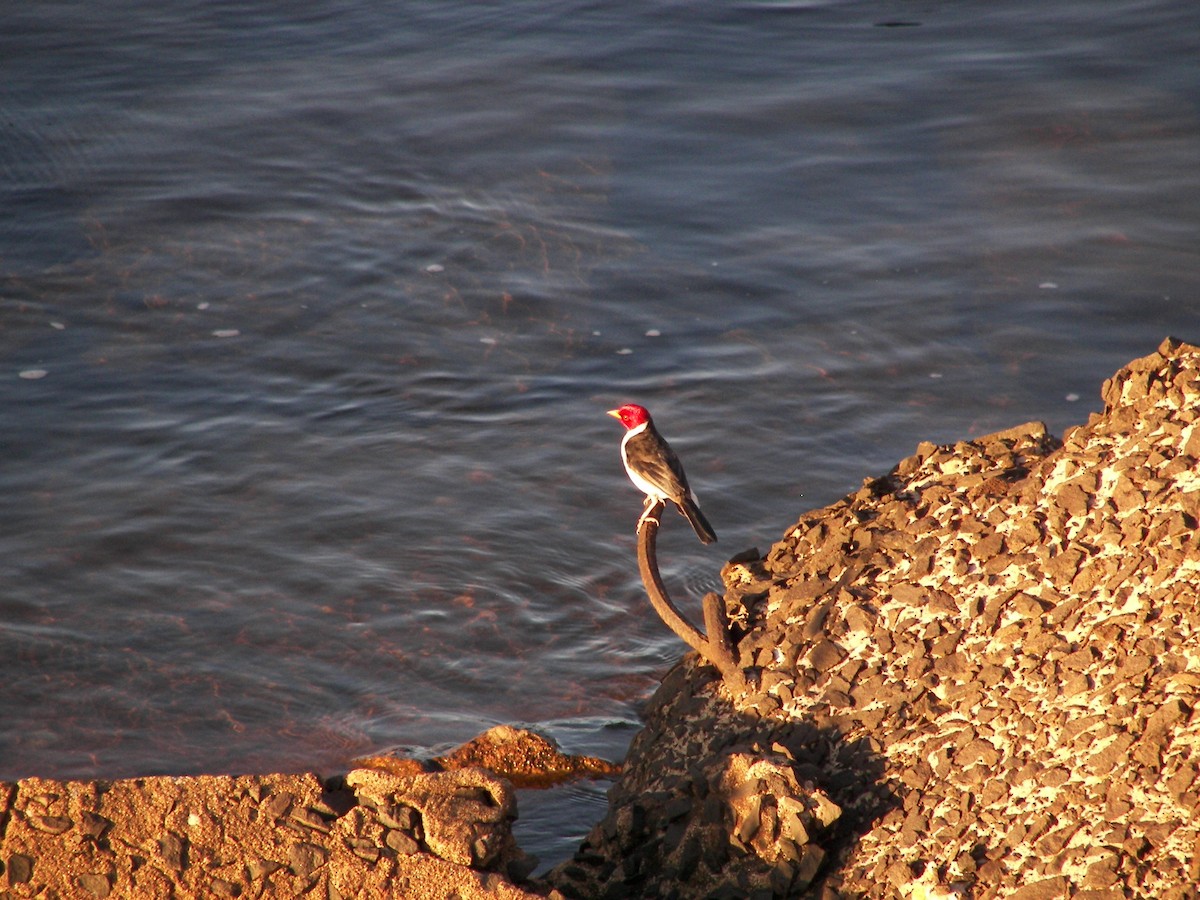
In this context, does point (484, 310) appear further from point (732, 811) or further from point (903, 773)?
point (903, 773)

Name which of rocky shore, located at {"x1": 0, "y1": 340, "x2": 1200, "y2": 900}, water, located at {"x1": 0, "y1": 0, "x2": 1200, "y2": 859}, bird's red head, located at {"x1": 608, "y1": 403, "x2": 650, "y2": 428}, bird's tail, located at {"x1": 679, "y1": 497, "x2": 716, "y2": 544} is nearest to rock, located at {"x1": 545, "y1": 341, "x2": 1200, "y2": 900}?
rocky shore, located at {"x1": 0, "y1": 340, "x2": 1200, "y2": 900}

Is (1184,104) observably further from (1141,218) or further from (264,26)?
(264,26)

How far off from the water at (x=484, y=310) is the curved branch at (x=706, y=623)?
126cm

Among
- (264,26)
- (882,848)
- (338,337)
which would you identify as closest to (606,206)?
(338,337)

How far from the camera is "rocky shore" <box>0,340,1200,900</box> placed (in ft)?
11.8

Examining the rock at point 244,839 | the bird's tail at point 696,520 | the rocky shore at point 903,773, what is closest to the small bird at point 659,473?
the bird's tail at point 696,520

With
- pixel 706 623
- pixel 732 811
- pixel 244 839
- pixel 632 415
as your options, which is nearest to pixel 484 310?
pixel 632 415

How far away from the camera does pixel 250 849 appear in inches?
155

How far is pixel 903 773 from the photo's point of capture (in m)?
3.87

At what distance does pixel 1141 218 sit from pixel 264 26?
10.3 meters

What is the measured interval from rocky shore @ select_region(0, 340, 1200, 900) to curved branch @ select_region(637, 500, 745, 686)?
0.05m

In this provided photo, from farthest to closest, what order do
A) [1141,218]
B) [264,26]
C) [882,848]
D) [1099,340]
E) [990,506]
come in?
[264,26] → [1141,218] → [1099,340] → [990,506] → [882,848]

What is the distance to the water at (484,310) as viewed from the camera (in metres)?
7.22

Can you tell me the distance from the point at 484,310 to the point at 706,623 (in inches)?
268
